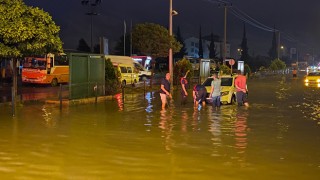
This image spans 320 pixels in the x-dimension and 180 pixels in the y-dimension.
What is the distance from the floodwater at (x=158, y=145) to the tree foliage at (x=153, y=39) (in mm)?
21807

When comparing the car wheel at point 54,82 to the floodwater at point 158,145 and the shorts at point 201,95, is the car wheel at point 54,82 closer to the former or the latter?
the floodwater at point 158,145

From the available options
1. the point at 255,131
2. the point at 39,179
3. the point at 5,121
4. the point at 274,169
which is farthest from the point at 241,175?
the point at 5,121

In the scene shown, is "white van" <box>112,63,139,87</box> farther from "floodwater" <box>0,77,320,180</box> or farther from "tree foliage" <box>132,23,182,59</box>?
"floodwater" <box>0,77,320,180</box>

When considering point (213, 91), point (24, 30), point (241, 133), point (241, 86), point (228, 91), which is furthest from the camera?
point (228, 91)

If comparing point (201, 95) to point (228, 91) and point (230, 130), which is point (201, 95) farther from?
point (230, 130)

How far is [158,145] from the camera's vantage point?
11195 millimetres

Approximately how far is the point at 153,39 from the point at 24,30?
860 inches

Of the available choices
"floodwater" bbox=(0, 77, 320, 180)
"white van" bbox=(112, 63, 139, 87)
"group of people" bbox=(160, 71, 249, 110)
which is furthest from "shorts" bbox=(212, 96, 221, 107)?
"white van" bbox=(112, 63, 139, 87)

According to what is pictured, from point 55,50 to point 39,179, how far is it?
14.1 meters

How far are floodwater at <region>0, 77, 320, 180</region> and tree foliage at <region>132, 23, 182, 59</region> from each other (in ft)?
71.5

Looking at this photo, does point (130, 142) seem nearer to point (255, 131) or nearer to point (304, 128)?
point (255, 131)

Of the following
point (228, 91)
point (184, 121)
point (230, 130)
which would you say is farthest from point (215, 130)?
point (228, 91)

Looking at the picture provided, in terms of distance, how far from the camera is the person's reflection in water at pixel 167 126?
11.5 m

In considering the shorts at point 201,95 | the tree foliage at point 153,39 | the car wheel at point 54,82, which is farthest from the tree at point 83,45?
the shorts at point 201,95
